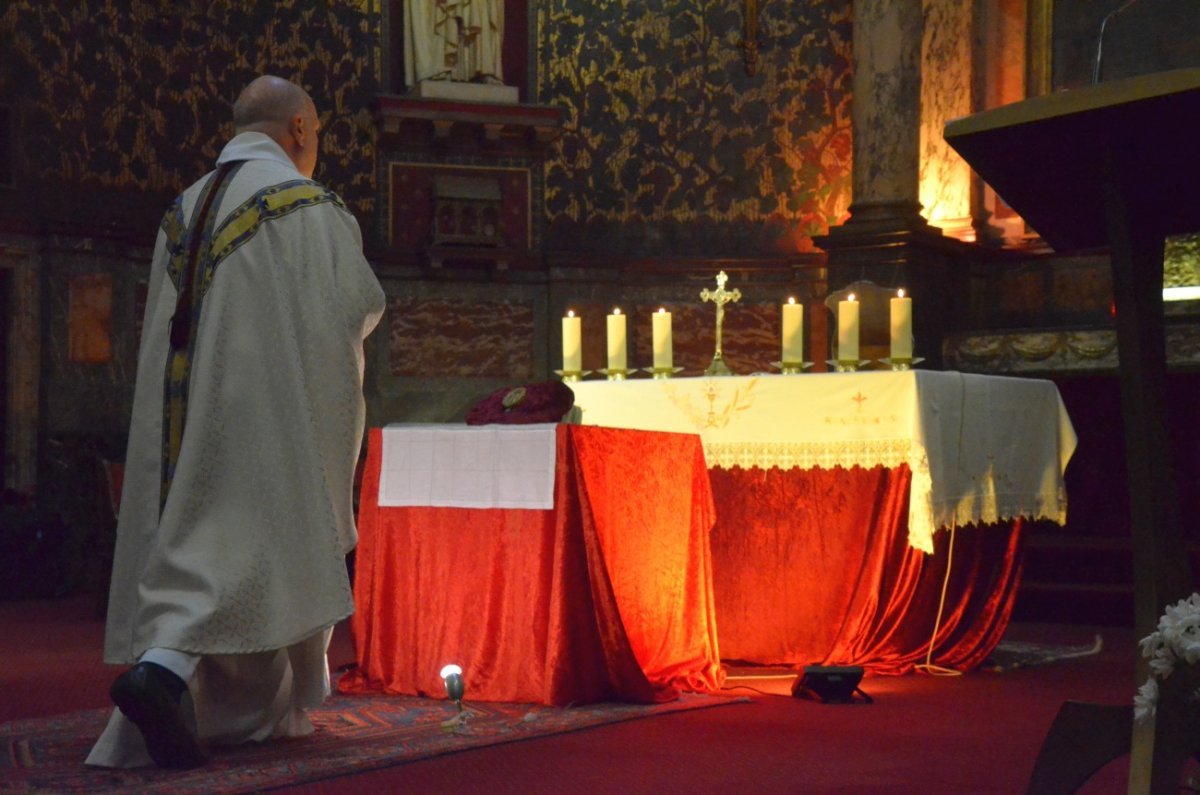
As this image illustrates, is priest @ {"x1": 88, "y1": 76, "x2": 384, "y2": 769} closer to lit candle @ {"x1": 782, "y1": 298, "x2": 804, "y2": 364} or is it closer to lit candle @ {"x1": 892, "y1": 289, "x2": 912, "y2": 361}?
lit candle @ {"x1": 782, "y1": 298, "x2": 804, "y2": 364}

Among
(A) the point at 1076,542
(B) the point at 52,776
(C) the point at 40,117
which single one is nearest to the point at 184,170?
(C) the point at 40,117

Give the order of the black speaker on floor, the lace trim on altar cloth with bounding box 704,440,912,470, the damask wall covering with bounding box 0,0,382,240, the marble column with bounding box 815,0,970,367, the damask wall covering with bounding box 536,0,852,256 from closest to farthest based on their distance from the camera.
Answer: the black speaker on floor → the lace trim on altar cloth with bounding box 704,440,912,470 → the marble column with bounding box 815,0,970,367 → the damask wall covering with bounding box 0,0,382,240 → the damask wall covering with bounding box 536,0,852,256

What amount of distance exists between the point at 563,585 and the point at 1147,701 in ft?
6.87

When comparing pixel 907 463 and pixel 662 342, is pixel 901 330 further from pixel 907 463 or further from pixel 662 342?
pixel 662 342

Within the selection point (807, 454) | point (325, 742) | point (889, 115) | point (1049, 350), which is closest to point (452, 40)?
point (889, 115)

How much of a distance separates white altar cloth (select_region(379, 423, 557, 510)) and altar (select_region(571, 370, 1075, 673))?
40.3 inches

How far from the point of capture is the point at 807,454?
194 inches

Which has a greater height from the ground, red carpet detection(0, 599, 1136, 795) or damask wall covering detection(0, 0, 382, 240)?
damask wall covering detection(0, 0, 382, 240)

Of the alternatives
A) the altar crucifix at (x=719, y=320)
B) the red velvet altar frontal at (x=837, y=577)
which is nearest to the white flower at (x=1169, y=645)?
the red velvet altar frontal at (x=837, y=577)

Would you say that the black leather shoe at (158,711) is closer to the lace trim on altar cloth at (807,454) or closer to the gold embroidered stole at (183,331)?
the gold embroidered stole at (183,331)

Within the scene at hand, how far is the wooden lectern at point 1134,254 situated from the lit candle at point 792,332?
2.65 m

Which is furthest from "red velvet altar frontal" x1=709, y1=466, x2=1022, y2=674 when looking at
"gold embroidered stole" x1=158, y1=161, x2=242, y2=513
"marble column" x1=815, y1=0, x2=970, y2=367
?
"marble column" x1=815, y1=0, x2=970, y2=367

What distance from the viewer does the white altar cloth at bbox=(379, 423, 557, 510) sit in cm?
419

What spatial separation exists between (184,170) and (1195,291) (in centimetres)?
561
